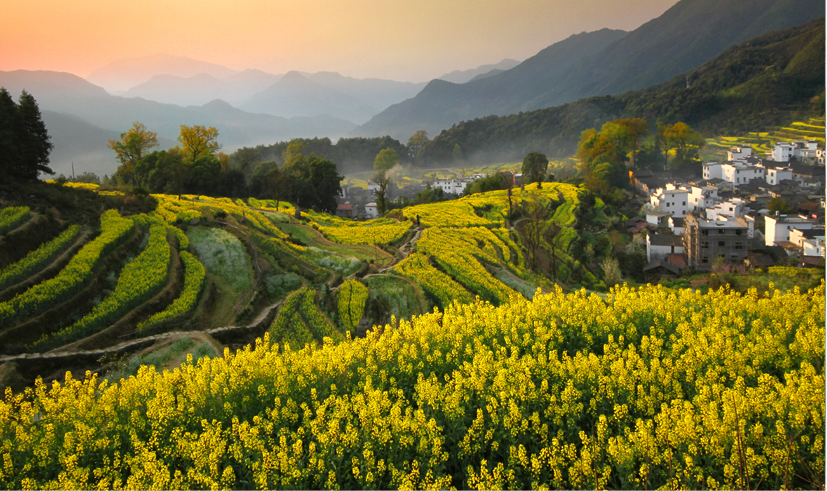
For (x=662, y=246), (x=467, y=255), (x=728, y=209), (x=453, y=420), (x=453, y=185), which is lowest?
(x=662, y=246)

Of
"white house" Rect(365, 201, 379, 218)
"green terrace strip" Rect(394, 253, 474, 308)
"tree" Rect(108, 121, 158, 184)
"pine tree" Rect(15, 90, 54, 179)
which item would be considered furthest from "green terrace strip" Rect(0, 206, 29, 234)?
"white house" Rect(365, 201, 379, 218)

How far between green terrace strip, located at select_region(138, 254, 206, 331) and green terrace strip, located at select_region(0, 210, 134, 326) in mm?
2374

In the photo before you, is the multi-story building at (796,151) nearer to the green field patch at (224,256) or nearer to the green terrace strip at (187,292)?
the green field patch at (224,256)

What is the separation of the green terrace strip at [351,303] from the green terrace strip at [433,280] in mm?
2254

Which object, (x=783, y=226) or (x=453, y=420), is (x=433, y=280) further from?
(x=783, y=226)

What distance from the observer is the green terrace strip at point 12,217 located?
15.5 metres

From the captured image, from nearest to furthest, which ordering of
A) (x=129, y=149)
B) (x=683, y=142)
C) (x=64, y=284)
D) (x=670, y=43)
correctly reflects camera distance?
(x=64, y=284), (x=129, y=149), (x=683, y=142), (x=670, y=43)

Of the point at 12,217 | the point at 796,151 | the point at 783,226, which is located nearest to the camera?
the point at 12,217

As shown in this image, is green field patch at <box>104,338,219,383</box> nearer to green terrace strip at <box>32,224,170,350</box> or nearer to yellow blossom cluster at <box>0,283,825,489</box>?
green terrace strip at <box>32,224,170,350</box>

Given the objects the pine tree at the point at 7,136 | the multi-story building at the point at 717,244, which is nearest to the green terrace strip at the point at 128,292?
the pine tree at the point at 7,136

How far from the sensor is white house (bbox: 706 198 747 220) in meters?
40.6

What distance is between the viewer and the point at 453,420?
6047 mm

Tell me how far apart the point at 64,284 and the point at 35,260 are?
6.57 feet

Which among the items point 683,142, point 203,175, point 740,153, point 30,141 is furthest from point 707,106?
Answer: point 30,141
